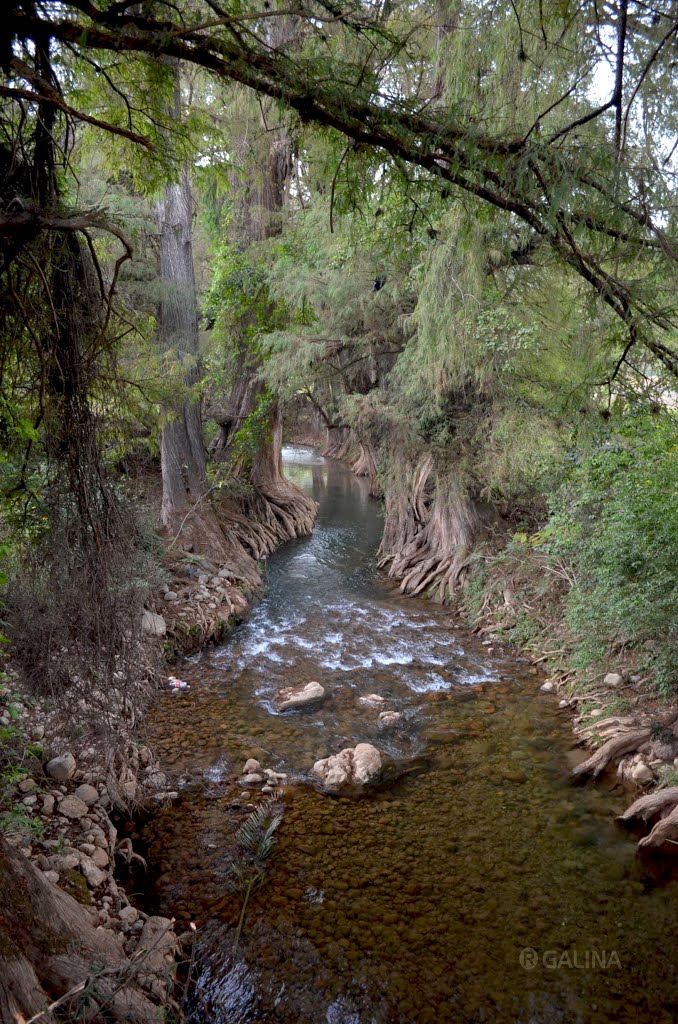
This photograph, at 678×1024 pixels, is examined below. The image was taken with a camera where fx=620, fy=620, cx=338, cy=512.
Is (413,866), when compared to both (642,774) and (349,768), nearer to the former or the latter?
Result: (349,768)

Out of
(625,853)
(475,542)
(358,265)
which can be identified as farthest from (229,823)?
(358,265)

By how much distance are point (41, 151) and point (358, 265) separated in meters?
7.20

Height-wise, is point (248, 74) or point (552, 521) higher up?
point (248, 74)

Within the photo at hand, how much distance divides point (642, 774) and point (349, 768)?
2.54 metres

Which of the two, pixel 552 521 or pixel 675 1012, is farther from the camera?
pixel 552 521

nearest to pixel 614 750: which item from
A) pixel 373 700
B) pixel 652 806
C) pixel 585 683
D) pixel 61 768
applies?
pixel 652 806

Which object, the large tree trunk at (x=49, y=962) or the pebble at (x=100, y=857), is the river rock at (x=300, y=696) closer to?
the pebble at (x=100, y=857)

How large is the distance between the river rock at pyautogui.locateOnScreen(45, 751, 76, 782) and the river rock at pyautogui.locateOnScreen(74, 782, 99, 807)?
15 cm

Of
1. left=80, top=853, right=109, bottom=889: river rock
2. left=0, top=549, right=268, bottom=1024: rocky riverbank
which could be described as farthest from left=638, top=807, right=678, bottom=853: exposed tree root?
left=80, top=853, right=109, bottom=889: river rock

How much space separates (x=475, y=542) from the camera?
10398mm

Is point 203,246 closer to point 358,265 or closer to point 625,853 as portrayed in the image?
point 358,265

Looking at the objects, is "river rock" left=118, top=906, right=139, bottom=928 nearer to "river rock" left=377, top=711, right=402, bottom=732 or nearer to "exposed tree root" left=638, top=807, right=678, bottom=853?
"river rock" left=377, top=711, right=402, bottom=732

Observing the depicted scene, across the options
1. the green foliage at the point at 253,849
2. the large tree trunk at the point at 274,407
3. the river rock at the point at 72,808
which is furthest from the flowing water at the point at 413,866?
the large tree trunk at the point at 274,407

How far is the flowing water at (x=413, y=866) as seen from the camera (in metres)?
3.52
